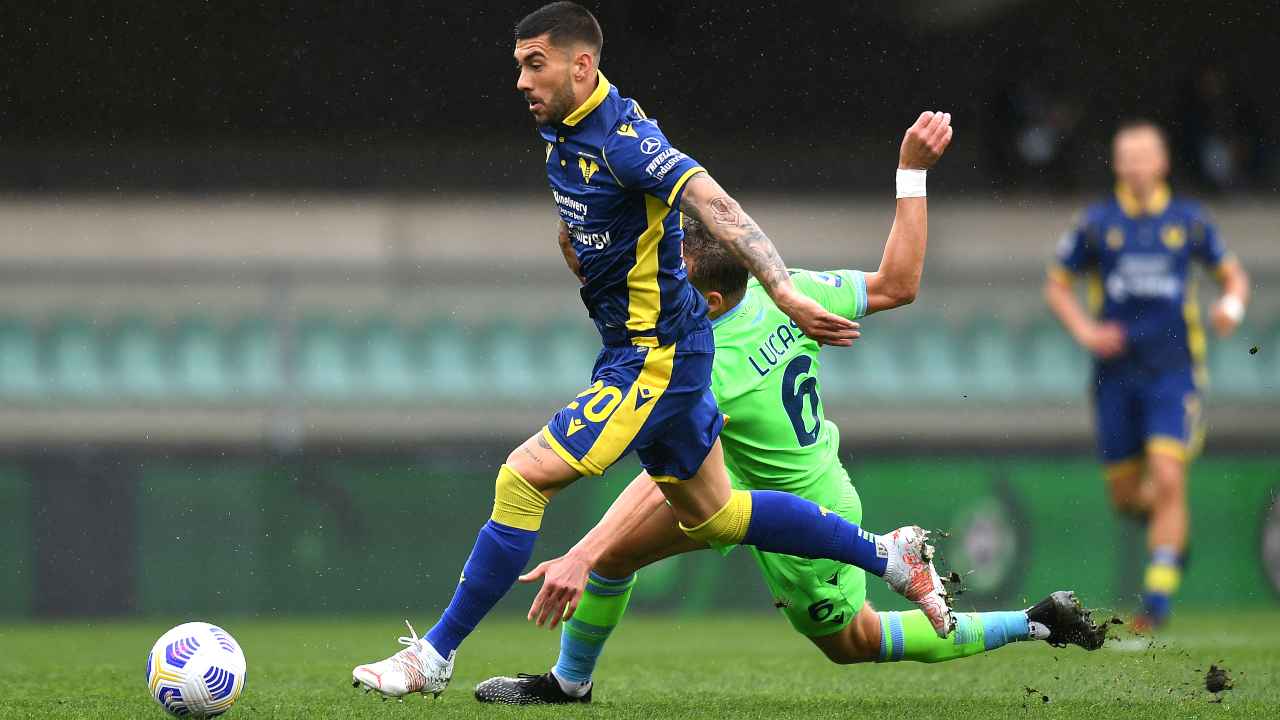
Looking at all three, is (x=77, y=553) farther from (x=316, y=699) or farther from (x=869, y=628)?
(x=869, y=628)

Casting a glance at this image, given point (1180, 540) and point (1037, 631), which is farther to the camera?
point (1180, 540)

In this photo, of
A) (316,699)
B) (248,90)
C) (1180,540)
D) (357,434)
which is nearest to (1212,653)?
(1180,540)

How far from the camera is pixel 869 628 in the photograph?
5.45 metres

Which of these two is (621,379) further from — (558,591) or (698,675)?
(698,675)

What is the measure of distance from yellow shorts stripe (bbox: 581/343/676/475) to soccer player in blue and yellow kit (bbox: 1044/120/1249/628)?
196 inches

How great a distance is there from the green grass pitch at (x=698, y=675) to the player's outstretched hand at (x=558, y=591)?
0.36 metres

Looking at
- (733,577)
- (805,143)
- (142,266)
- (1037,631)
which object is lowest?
(733,577)

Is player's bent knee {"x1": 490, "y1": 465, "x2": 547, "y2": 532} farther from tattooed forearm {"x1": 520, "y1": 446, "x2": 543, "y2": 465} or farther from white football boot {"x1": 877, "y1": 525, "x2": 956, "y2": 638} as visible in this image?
white football boot {"x1": 877, "y1": 525, "x2": 956, "y2": 638}

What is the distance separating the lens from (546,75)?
15.9 ft

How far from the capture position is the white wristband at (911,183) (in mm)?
5234

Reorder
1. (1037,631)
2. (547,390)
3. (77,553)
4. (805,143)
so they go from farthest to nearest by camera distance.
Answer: (805,143), (547,390), (77,553), (1037,631)

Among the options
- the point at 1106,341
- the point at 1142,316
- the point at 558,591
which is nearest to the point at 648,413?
the point at 558,591

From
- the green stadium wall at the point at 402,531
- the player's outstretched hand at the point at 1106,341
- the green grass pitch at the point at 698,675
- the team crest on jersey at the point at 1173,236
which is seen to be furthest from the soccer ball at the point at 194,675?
the team crest on jersey at the point at 1173,236

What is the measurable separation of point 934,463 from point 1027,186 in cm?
512
